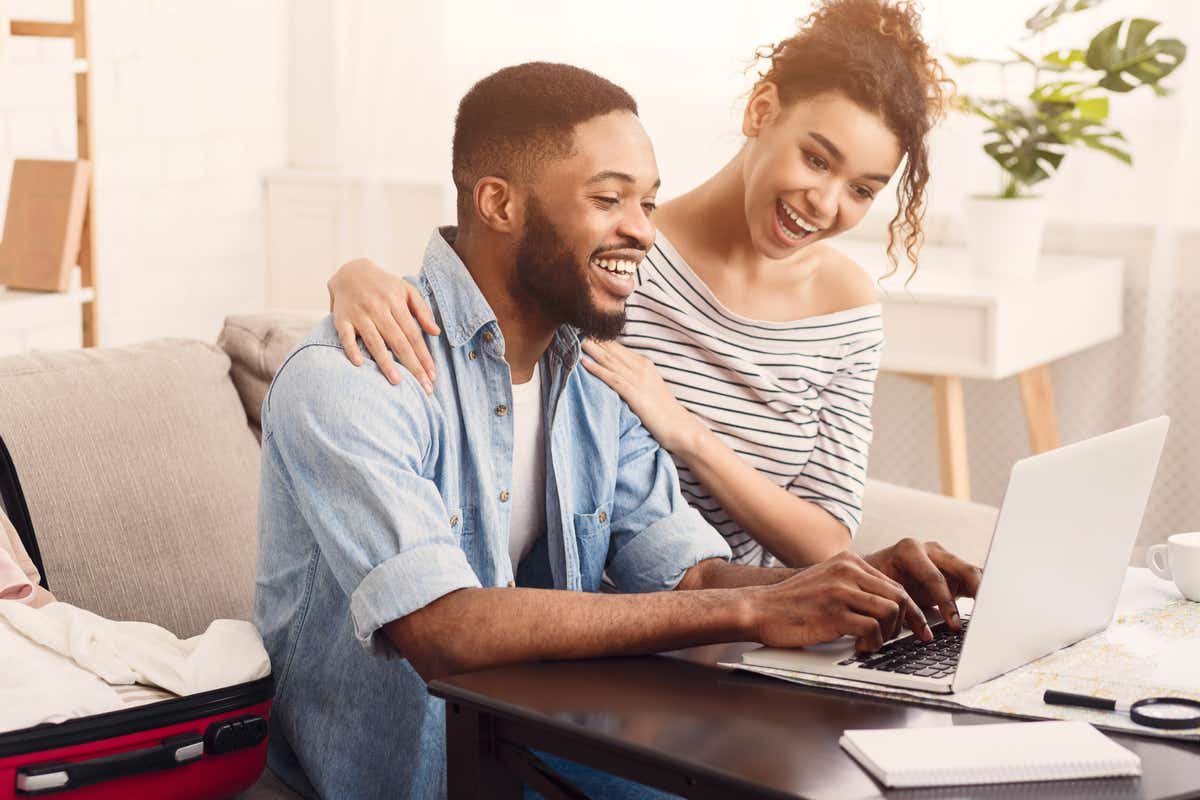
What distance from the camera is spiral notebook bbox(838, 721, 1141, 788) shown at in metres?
0.88

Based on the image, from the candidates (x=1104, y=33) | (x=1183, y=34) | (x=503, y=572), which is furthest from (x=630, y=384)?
(x=1183, y=34)

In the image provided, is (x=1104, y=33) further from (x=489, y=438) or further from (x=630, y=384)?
(x=489, y=438)

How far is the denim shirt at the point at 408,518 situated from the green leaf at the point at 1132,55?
1514mm

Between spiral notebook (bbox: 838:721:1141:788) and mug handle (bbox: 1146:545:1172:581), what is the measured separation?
0.47 metres

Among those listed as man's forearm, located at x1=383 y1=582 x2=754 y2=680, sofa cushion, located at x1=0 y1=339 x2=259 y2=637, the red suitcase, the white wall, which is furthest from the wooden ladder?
man's forearm, located at x1=383 y1=582 x2=754 y2=680

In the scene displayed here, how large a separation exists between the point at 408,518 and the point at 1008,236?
1789mm

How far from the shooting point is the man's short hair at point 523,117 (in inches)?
53.0

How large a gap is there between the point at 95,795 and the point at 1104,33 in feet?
7.07

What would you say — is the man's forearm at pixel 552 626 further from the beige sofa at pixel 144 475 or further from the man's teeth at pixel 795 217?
the man's teeth at pixel 795 217

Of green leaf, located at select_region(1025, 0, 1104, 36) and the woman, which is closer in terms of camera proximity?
the woman

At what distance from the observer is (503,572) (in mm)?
1355

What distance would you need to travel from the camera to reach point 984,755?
896mm

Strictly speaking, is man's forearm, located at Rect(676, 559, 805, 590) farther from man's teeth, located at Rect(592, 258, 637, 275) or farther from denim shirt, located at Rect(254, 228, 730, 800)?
man's teeth, located at Rect(592, 258, 637, 275)

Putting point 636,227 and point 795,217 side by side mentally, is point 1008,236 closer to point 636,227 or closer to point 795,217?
point 795,217
